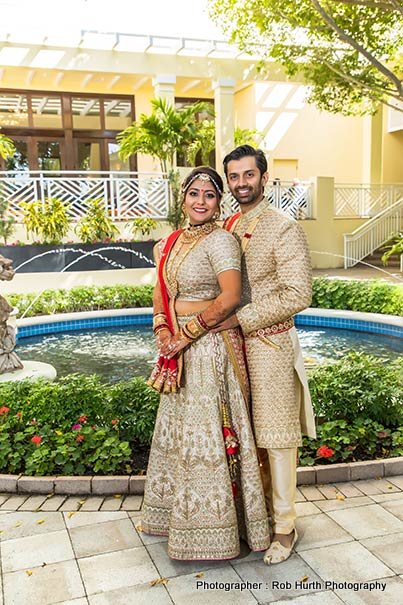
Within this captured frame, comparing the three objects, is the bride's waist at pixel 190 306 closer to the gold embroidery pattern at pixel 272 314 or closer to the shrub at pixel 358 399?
the gold embroidery pattern at pixel 272 314

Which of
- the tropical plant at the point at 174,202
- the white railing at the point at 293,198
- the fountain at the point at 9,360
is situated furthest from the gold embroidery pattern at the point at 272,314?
the white railing at the point at 293,198

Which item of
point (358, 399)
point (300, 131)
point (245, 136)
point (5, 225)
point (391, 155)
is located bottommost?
point (358, 399)

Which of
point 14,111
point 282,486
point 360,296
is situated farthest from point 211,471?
point 14,111

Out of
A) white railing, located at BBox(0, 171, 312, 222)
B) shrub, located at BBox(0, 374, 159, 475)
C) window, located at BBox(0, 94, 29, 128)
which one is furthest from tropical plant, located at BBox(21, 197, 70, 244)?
shrub, located at BBox(0, 374, 159, 475)

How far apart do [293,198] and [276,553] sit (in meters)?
12.6

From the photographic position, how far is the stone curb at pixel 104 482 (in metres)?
3.11

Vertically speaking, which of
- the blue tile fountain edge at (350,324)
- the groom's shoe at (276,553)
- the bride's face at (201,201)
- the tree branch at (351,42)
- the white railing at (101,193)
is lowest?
the blue tile fountain edge at (350,324)

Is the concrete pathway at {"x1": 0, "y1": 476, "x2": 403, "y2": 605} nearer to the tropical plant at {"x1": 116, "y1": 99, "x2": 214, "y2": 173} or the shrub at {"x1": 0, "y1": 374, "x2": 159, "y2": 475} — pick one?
the shrub at {"x1": 0, "y1": 374, "x2": 159, "y2": 475}

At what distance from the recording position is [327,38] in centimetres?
976

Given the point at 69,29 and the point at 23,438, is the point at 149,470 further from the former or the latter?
the point at 69,29

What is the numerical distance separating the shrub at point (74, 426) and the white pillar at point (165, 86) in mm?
10962

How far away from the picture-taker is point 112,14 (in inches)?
488

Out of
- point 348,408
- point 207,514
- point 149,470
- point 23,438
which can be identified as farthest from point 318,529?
point 23,438

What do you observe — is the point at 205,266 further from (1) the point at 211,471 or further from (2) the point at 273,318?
(1) the point at 211,471
